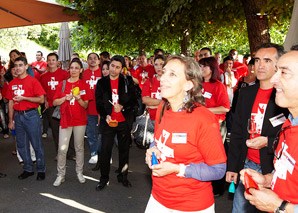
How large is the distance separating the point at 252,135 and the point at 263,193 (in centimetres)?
120

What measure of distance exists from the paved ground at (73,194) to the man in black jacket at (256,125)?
189 cm

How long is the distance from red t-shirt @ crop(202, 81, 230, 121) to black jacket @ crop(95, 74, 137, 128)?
1.34 m

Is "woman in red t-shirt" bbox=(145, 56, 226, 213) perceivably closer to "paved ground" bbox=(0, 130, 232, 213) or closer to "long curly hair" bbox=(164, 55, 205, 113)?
"long curly hair" bbox=(164, 55, 205, 113)

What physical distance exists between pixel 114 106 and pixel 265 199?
371cm

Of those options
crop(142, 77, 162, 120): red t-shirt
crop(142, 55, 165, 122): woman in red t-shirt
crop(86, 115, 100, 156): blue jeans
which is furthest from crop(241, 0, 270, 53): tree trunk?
crop(86, 115, 100, 156): blue jeans

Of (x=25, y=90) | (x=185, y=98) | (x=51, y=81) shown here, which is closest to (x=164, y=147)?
(x=185, y=98)

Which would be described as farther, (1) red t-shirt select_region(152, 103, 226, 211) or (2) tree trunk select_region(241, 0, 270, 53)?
(2) tree trunk select_region(241, 0, 270, 53)

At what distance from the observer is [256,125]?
2.89 m

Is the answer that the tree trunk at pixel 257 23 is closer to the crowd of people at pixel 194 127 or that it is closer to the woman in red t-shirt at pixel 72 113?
the crowd of people at pixel 194 127

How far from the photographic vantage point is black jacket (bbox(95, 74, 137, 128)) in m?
5.33

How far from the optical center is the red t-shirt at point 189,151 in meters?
2.23

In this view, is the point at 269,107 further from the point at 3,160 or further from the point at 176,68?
the point at 3,160

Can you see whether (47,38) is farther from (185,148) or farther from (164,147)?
(185,148)

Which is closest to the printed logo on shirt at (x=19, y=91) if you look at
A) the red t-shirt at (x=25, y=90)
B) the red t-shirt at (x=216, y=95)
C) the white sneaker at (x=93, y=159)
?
the red t-shirt at (x=25, y=90)
